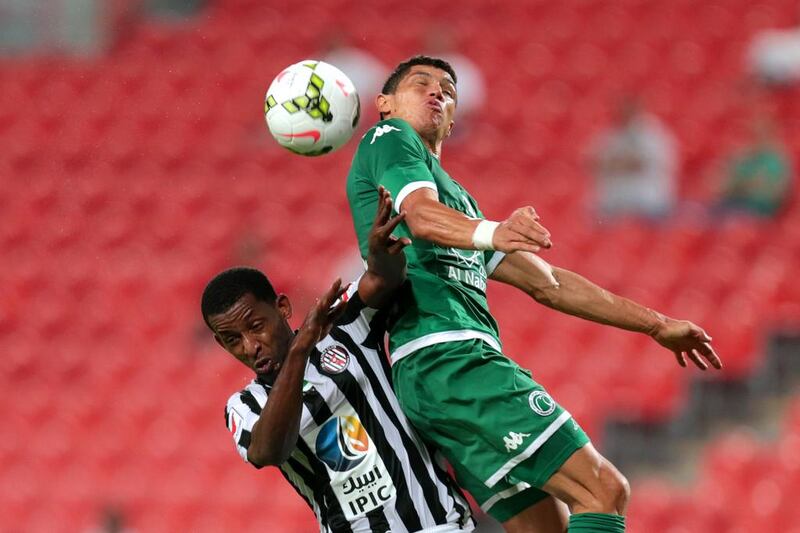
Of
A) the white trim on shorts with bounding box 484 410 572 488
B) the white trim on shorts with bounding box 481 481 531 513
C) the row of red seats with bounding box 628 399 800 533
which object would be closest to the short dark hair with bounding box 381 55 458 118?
the white trim on shorts with bounding box 484 410 572 488

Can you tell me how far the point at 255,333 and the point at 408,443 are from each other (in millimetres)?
634

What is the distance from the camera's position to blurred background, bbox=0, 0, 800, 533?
8812 mm

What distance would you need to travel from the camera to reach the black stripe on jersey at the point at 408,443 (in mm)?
4336

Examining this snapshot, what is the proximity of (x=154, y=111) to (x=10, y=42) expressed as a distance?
2.45m

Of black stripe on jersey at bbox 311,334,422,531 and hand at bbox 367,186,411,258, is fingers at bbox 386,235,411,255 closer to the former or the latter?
hand at bbox 367,186,411,258

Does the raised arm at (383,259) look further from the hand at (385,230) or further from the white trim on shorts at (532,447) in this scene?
the white trim on shorts at (532,447)

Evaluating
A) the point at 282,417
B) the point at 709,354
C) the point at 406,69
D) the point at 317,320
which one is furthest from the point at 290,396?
the point at 709,354

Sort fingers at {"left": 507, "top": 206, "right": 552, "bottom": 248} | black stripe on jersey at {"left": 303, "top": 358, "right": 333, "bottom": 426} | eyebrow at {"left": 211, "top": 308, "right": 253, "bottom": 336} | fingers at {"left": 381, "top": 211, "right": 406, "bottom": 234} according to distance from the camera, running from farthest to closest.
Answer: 1. black stripe on jersey at {"left": 303, "top": 358, "right": 333, "bottom": 426}
2. eyebrow at {"left": 211, "top": 308, "right": 253, "bottom": 336}
3. fingers at {"left": 381, "top": 211, "right": 406, "bottom": 234}
4. fingers at {"left": 507, "top": 206, "right": 552, "bottom": 248}

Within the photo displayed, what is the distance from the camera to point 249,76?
12836mm

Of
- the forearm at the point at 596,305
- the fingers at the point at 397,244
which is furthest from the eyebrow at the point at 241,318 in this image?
the forearm at the point at 596,305

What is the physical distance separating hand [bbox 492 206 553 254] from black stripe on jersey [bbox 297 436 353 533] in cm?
106

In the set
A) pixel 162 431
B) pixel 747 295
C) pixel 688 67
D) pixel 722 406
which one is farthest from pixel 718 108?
pixel 162 431

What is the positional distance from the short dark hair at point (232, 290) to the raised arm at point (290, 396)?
0.30 m

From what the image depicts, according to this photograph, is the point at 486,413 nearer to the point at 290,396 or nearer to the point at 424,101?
the point at 290,396
